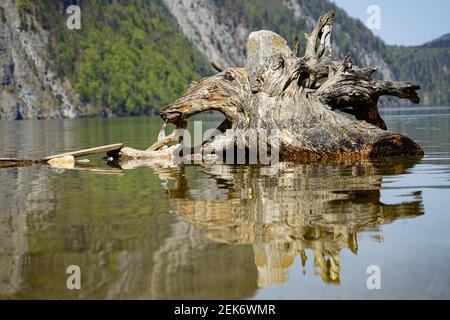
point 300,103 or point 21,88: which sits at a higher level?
point 21,88

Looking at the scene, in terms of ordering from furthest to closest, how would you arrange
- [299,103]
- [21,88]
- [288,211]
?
[21,88] < [299,103] < [288,211]

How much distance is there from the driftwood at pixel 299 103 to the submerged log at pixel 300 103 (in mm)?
28

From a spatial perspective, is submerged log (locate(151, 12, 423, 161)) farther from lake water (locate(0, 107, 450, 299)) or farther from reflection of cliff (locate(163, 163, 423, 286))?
lake water (locate(0, 107, 450, 299))

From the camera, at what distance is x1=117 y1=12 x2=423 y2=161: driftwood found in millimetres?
16922

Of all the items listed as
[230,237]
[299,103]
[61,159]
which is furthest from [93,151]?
[230,237]

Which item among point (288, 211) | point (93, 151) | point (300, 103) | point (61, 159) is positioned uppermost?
point (300, 103)

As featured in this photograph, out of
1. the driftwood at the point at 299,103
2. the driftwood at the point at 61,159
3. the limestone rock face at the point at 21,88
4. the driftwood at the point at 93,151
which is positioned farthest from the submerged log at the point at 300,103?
the limestone rock face at the point at 21,88

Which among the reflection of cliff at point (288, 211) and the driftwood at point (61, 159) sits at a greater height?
the driftwood at point (61, 159)

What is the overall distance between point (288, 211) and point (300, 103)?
8.97m

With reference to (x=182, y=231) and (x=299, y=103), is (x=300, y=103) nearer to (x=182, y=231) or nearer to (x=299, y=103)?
(x=299, y=103)

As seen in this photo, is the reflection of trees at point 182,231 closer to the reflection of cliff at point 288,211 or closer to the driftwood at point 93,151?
the reflection of cliff at point 288,211

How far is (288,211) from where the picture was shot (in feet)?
28.5

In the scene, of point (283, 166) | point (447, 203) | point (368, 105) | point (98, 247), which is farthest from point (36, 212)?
point (368, 105)

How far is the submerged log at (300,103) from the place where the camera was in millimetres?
16922
